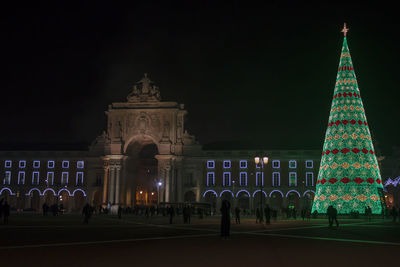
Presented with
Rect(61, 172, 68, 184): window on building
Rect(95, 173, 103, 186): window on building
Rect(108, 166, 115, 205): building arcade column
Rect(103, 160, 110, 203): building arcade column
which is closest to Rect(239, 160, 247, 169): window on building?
Rect(108, 166, 115, 205): building arcade column

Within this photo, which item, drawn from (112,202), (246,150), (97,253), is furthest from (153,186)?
(97,253)

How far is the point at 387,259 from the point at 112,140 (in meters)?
77.3

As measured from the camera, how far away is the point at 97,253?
13.3 metres

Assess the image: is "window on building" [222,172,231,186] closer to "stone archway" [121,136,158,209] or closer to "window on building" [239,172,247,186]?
"window on building" [239,172,247,186]

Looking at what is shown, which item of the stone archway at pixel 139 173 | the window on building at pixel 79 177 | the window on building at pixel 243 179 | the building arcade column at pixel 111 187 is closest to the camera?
the building arcade column at pixel 111 187

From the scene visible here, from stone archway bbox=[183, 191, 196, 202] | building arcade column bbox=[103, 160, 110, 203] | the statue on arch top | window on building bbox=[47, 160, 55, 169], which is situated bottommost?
stone archway bbox=[183, 191, 196, 202]

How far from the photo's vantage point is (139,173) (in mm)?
96625

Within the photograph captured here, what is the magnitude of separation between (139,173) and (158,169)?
43.7 feet

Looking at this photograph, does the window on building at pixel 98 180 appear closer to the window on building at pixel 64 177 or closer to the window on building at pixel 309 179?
the window on building at pixel 64 177

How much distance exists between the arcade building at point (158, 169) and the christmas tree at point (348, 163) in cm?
4263

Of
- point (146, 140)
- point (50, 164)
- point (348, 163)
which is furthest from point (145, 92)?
point (348, 163)

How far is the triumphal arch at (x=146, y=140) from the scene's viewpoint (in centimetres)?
8388

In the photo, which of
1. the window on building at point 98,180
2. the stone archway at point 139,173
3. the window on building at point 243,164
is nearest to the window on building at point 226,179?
the window on building at point 243,164

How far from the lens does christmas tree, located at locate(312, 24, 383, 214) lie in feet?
122
